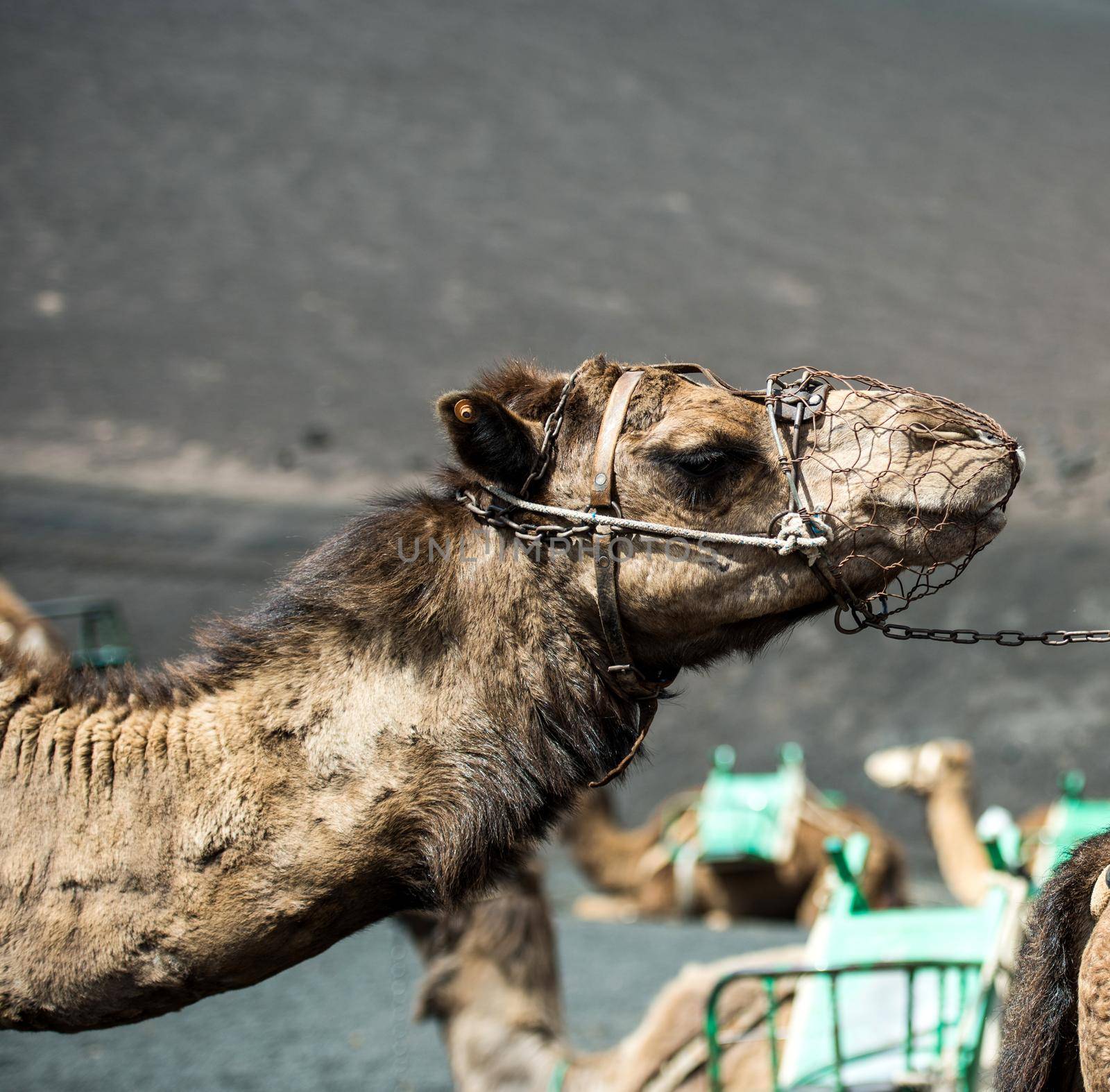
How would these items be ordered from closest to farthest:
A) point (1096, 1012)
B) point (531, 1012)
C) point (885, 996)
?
point (1096, 1012) < point (885, 996) < point (531, 1012)

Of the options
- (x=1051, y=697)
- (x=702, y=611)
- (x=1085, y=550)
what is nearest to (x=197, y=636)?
(x=702, y=611)

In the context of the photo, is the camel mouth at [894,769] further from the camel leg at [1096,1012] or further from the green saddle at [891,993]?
the camel leg at [1096,1012]

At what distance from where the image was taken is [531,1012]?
14.0ft

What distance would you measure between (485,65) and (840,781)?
1882cm

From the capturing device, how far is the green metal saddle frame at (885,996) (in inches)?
133

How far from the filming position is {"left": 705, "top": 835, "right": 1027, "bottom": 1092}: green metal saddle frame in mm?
3383

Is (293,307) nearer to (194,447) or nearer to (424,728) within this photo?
(194,447)

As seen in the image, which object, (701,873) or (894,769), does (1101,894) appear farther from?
(701,873)

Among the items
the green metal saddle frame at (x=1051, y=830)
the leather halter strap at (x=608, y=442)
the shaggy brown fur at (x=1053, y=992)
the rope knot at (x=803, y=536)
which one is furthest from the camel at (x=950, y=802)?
the leather halter strap at (x=608, y=442)

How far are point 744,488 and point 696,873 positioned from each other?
7501 millimetres

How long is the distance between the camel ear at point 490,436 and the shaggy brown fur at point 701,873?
270 inches

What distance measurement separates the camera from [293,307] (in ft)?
70.7

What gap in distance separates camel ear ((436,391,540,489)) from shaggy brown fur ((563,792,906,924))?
685 cm

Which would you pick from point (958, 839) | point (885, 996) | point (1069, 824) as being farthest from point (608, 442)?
point (958, 839)
